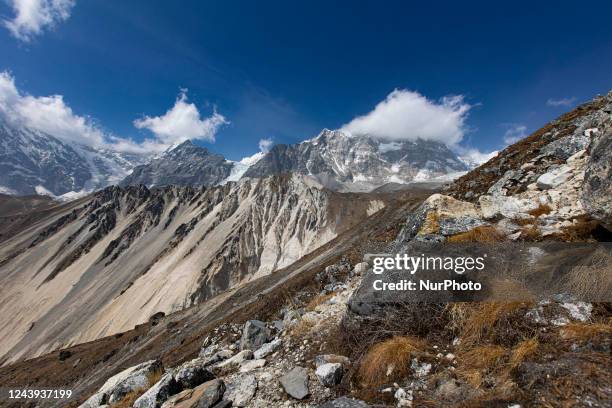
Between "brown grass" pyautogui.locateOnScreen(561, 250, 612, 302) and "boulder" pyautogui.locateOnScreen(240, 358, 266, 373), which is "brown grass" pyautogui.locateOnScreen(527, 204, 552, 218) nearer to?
"brown grass" pyautogui.locateOnScreen(561, 250, 612, 302)

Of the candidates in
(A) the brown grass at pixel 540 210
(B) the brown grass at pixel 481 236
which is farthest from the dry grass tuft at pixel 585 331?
(A) the brown grass at pixel 540 210

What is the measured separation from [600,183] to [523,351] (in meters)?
4.08

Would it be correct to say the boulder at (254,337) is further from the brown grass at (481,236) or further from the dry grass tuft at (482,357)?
the brown grass at (481,236)

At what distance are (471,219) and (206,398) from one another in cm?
807

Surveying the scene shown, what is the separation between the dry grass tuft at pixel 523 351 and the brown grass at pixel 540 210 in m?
4.67

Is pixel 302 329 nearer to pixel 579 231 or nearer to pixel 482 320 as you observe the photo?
pixel 482 320

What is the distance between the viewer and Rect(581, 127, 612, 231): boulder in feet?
20.6

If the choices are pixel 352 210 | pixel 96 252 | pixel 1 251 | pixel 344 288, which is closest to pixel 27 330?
pixel 96 252

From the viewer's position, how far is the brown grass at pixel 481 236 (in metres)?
7.89

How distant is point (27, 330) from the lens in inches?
3903

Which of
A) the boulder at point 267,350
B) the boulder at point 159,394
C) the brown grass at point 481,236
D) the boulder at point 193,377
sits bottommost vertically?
the boulder at point 159,394

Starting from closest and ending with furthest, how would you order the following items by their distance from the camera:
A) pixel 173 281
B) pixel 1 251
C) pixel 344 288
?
pixel 344 288 < pixel 173 281 < pixel 1 251

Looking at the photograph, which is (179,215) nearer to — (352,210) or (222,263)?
(222,263)

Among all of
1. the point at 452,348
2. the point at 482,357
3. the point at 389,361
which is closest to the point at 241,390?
the point at 389,361
